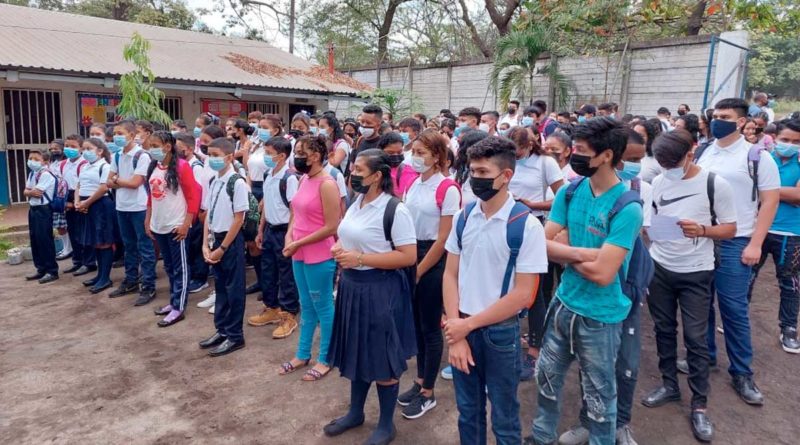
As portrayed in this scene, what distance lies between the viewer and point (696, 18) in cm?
1334

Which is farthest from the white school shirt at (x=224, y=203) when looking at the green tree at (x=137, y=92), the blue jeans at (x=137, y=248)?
the green tree at (x=137, y=92)

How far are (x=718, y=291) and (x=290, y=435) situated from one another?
2926 mm

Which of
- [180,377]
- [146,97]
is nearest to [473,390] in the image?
[180,377]

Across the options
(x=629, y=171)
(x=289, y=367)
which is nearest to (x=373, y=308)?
(x=289, y=367)

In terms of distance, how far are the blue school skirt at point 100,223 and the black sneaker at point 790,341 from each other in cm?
670

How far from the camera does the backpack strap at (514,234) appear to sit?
7.57 feet

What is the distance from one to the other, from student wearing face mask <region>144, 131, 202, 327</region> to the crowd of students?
0.02 metres

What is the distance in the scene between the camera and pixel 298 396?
12.3ft

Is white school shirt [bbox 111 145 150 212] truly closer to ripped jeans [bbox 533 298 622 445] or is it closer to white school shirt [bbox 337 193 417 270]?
white school shirt [bbox 337 193 417 270]

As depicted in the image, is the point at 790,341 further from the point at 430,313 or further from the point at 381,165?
the point at 381,165

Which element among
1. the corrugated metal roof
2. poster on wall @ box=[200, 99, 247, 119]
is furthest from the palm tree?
poster on wall @ box=[200, 99, 247, 119]

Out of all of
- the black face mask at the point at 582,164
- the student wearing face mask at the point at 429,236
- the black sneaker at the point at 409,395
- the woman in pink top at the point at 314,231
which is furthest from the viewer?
the woman in pink top at the point at 314,231

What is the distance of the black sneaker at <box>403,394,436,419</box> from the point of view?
3.45m

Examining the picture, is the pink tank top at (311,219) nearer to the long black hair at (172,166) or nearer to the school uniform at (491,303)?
the school uniform at (491,303)
